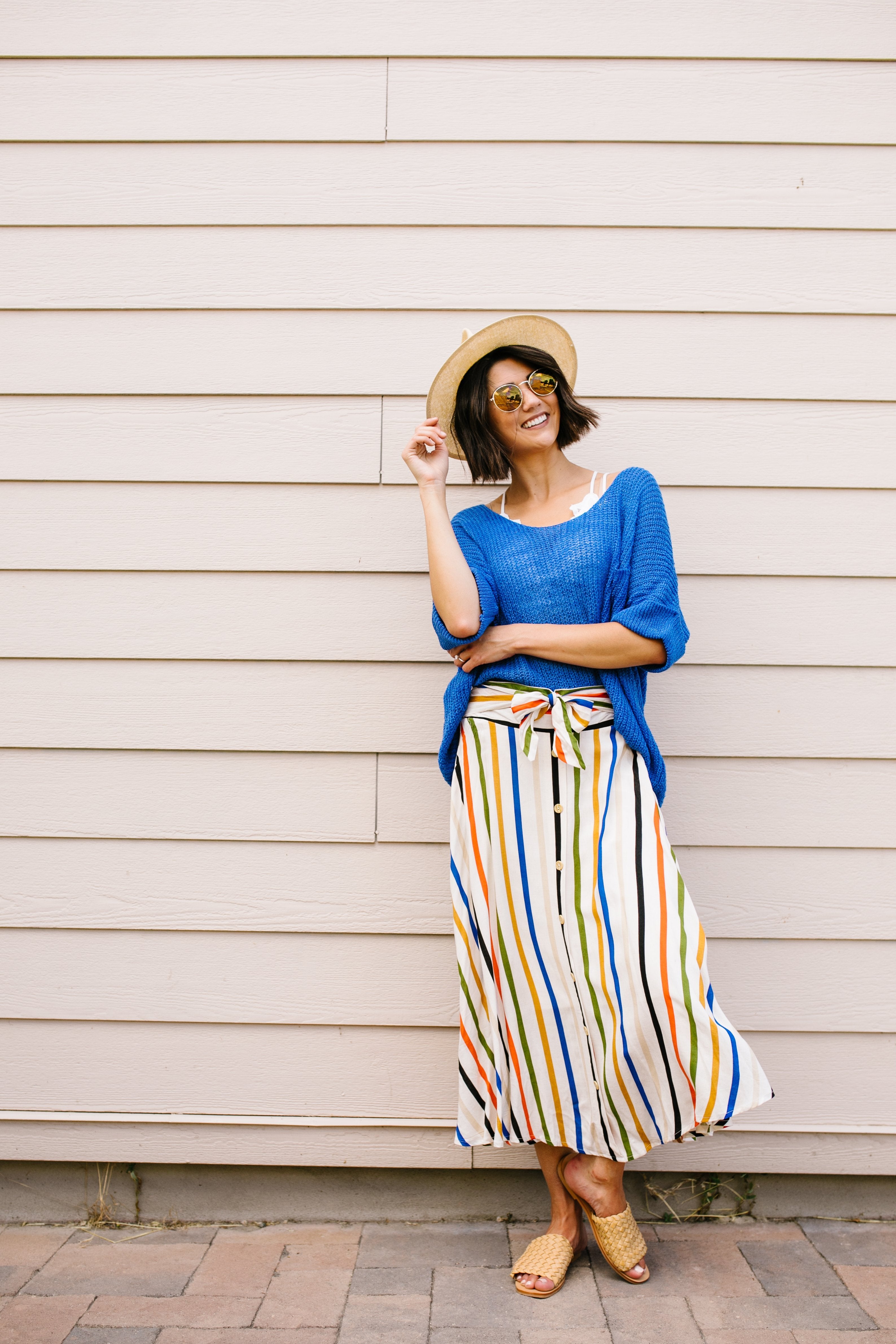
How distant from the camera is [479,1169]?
220cm

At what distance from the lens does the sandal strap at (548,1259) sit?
1872 mm

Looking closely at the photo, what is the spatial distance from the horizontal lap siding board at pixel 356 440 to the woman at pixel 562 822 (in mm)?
270

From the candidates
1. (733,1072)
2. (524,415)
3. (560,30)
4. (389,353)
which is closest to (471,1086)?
(733,1072)

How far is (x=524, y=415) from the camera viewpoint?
1.89 metres

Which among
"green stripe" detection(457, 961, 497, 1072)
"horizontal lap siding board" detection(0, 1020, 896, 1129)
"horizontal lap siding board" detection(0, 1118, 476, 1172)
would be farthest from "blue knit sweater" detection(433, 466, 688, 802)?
"horizontal lap siding board" detection(0, 1118, 476, 1172)

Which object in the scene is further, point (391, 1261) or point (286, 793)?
point (286, 793)

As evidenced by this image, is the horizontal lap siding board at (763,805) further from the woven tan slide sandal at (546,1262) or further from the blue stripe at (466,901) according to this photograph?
the woven tan slide sandal at (546,1262)

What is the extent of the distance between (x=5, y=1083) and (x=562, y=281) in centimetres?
231

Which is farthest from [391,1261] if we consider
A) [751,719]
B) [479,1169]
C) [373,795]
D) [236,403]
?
[236,403]

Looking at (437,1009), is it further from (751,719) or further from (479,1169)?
(751,719)

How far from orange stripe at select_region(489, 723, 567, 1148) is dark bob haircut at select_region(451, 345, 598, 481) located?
553mm

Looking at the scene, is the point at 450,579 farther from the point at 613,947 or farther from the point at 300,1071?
the point at 300,1071

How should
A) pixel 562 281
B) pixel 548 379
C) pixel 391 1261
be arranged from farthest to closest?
pixel 562 281, pixel 391 1261, pixel 548 379

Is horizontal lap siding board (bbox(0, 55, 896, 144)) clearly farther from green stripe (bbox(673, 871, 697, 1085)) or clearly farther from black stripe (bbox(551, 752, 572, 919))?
green stripe (bbox(673, 871, 697, 1085))
